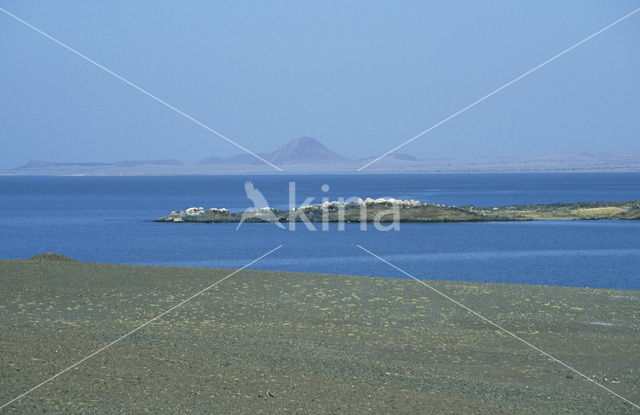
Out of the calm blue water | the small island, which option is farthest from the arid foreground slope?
the small island

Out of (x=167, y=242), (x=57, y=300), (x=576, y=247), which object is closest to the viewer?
(x=57, y=300)

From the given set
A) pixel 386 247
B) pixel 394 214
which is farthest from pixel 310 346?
pixel 394 214

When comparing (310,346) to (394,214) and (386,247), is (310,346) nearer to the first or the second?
(386,247)

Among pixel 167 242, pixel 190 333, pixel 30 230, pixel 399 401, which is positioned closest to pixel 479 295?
pixel 190 333

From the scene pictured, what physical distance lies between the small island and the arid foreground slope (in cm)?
4266

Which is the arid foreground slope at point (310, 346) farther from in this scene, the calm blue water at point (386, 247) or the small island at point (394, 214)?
the small island at point (394, 214)

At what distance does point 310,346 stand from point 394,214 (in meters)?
48.8

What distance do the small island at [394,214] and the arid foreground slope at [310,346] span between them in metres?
42.7

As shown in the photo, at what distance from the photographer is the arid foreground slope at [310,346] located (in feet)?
25.0

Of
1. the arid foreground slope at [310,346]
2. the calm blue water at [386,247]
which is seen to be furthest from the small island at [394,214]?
the arid foreground slope at [310,346]

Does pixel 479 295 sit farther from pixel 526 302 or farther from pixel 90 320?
pixel 90 320

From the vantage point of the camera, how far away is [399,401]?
755 cm

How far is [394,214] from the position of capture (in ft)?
192

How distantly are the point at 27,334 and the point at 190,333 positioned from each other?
2.42 meters
